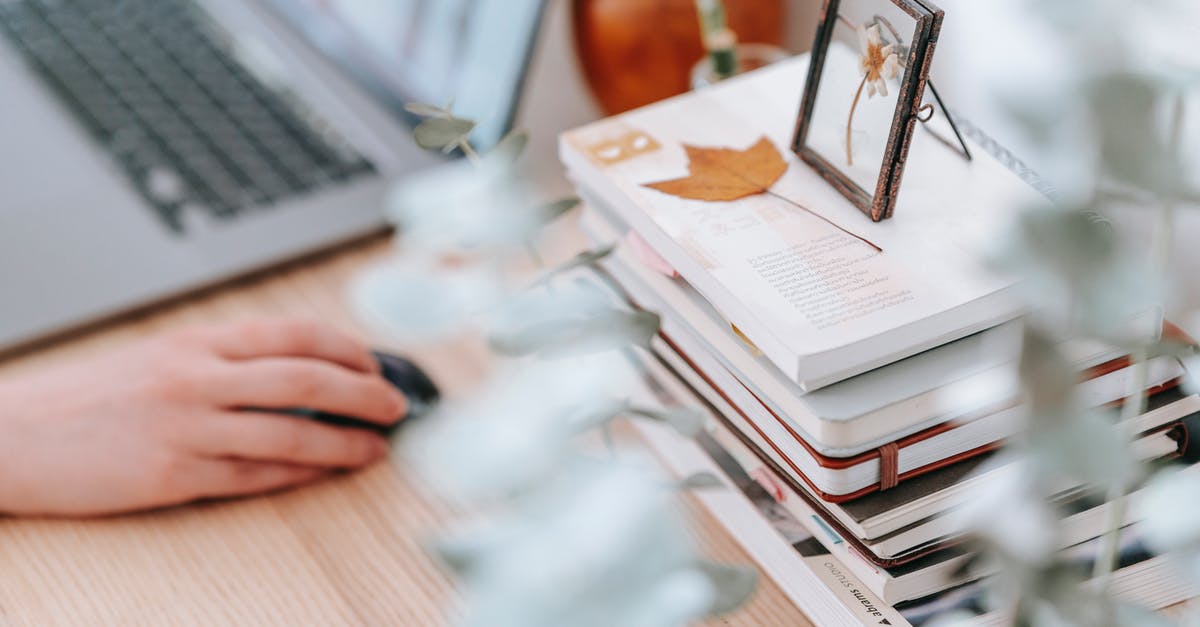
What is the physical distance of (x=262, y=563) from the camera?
67 centimetres

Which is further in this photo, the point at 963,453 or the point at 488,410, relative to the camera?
the point at 963,453

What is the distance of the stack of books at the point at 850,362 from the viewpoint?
505 mm

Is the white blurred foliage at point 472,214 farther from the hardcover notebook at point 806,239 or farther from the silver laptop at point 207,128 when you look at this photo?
the silver laptop at point 207,128

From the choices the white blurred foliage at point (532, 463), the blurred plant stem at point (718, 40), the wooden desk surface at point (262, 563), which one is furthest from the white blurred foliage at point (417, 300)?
the blurred plant stem at point (718, 40)

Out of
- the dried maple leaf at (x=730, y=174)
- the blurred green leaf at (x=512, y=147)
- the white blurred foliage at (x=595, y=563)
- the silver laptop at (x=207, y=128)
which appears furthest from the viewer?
the silver laptop at (x=207, y=128)

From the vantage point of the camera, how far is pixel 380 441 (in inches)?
28.8

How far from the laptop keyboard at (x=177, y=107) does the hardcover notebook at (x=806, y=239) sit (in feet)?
1.21

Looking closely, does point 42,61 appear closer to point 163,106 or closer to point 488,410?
point 163,106

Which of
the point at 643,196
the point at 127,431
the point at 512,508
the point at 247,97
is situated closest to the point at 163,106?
the point at 247,97

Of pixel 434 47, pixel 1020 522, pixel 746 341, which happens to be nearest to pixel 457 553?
pixel 1020 522

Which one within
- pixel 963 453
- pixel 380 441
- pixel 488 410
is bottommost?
pixel 380 441

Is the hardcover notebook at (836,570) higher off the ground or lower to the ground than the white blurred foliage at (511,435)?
lower

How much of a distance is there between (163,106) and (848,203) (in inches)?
26.2

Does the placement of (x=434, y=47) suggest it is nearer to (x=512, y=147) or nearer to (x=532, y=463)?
(x=512, y=147)
